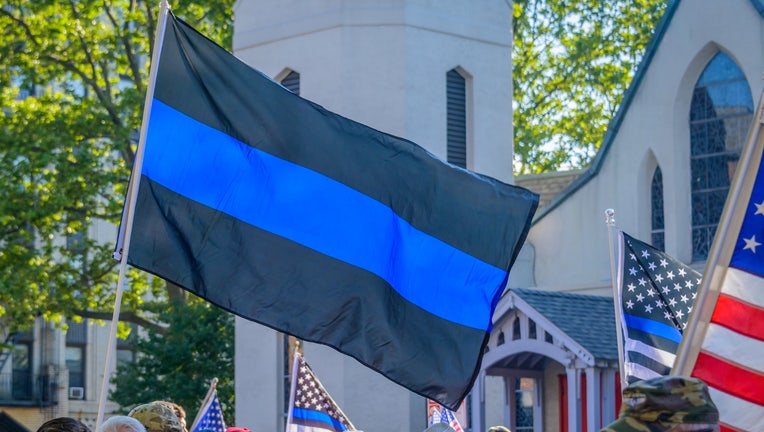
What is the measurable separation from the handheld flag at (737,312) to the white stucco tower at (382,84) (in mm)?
16760

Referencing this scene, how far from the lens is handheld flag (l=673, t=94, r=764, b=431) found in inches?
241

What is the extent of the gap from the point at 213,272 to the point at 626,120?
57.3 ft

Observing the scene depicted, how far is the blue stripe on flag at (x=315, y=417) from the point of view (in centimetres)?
1408

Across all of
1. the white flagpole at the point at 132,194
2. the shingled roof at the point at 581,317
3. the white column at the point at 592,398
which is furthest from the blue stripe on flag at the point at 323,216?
the shingled roof at the point at 581,317

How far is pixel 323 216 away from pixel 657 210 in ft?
53.1

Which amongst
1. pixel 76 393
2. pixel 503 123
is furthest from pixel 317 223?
pixel 76 393

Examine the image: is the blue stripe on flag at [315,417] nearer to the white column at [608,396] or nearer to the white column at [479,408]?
the white column at [608,396]

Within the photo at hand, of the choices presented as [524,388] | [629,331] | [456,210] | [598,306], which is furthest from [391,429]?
[456,210]

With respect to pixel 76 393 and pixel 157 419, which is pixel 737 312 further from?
pixel 76 393

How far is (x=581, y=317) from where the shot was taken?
20.2m

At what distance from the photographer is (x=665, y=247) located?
908 inches

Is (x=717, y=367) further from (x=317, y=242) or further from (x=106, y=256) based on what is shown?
(x=106, y=256)

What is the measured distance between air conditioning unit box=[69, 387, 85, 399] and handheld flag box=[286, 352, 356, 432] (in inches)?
1557

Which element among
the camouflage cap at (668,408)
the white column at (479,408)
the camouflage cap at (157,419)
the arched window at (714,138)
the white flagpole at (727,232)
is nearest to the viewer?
the camouflage cap at (668,408)
